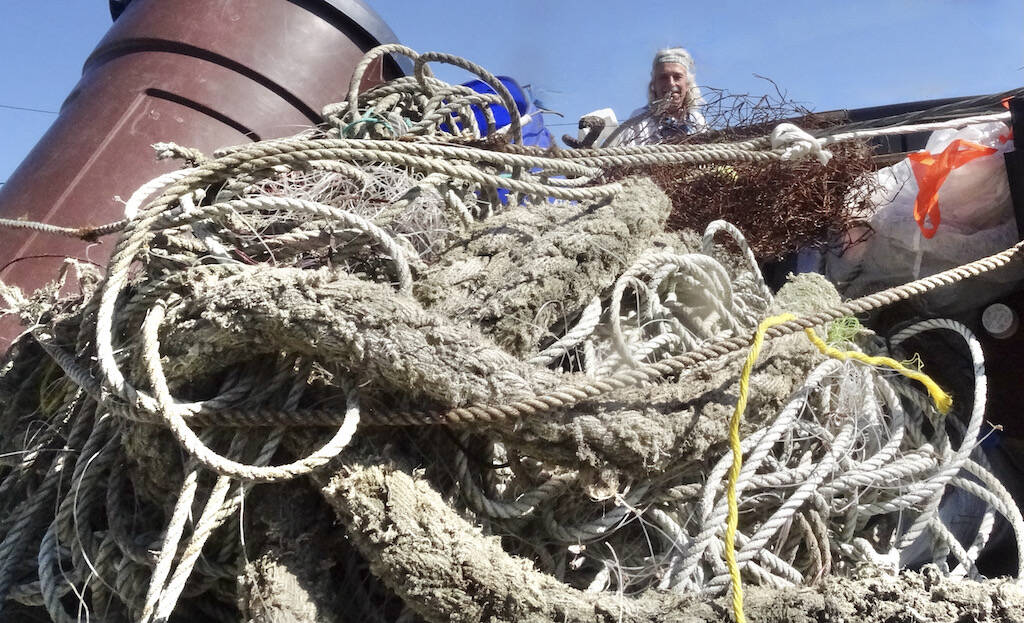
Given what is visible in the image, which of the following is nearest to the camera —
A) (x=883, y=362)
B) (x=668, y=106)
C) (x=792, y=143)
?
(x=883, y=362)

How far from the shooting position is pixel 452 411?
149 cm

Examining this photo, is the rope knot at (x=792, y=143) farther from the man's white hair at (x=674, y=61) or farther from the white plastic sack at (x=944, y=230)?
the man's white hair at (x=674, y=61)

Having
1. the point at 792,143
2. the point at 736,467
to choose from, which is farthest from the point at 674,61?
the point at 736,467

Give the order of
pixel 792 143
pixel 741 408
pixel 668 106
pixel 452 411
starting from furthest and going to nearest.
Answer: pixel 668 106 < pixel 792 143 < pixel 741 408 < pixel 452 411

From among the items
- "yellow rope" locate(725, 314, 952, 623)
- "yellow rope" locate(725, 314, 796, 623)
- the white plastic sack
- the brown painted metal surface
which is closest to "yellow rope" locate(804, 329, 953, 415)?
"yellow rope" locate(725, 314, 952, 623)

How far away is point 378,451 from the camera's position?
1546 millimetres

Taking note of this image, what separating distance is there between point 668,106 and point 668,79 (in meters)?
0.55

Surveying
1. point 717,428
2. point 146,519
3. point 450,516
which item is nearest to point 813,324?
point 717,428

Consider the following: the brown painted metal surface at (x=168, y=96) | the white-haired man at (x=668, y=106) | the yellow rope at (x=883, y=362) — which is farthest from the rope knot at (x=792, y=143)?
the brown painted metal surface at (x=168, y=96)

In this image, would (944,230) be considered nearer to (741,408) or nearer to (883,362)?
(883,362)

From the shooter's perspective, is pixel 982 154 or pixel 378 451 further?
pixel 982 154

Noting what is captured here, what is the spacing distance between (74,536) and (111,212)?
1.53 m

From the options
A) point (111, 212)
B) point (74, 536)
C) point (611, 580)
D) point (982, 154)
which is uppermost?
point (111, 212)

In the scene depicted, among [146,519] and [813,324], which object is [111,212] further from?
[813,324]
